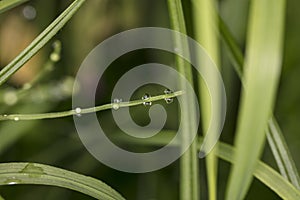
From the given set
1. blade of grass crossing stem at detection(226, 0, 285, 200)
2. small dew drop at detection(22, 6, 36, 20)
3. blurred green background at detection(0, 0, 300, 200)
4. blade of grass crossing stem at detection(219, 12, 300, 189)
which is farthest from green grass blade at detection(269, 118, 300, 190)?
small dew drop at detection(22, 6, 36, 20)

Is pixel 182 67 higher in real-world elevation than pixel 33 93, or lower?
lower

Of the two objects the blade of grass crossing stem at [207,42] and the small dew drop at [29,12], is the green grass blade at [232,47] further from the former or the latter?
the small dew drop at [29,12]

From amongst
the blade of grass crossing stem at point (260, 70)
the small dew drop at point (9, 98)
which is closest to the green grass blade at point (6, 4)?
the blade of grass crossing stem at point (260, 70)

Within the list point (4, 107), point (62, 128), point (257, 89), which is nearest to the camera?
point (257, 89)

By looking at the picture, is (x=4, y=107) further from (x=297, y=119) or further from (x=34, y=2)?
(x=297, y=119)

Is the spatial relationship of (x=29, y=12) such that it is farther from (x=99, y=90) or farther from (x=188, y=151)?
(x=188, y=151)

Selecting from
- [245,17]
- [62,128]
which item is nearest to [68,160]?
[62,128]
